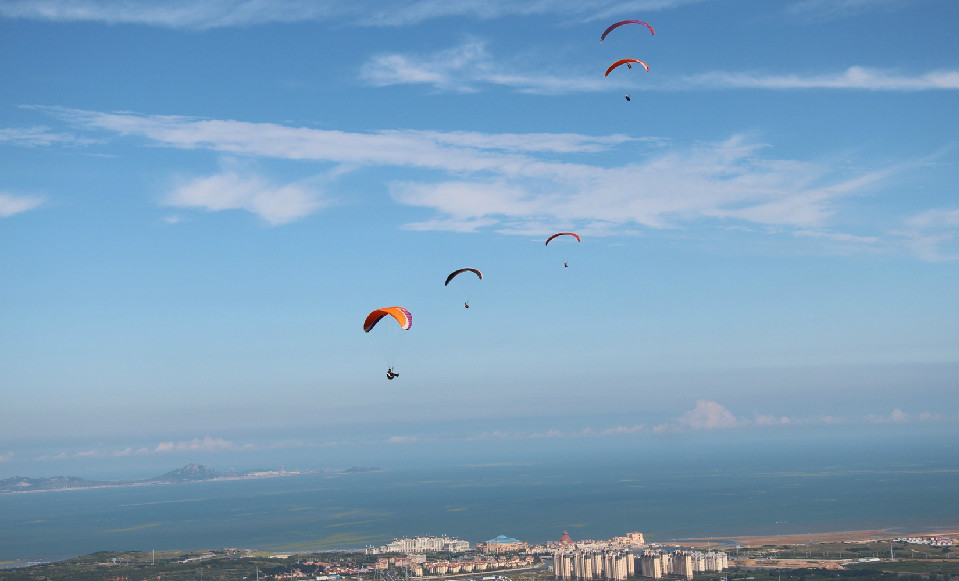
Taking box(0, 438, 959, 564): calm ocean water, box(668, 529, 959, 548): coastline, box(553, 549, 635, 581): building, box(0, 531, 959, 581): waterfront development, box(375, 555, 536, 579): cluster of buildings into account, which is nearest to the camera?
box(553, 549, 635, 581): building

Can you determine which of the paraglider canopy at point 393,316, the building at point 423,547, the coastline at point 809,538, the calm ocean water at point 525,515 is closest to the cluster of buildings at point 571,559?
the building at point 423,547

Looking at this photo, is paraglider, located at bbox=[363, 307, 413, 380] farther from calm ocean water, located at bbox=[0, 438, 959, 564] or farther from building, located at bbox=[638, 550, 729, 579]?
calm ocean water, located at bbox=[0, 438, 959, 564]

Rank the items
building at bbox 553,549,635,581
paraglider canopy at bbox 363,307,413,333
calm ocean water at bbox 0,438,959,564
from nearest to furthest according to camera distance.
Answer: paraglider canopy at bbox 363,307,413,333 → building at bbox 553,549,635,581 → calm ocean water at bbox 0,438,959,564

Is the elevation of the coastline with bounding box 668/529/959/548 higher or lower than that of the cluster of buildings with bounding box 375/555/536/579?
lower

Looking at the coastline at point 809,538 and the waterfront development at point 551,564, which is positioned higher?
the waterfront development at point 551,564

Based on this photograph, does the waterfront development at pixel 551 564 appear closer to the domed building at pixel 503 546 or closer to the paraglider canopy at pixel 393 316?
the domed building at pixel 503 546

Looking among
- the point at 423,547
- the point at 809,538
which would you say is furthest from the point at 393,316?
the point at 809,538

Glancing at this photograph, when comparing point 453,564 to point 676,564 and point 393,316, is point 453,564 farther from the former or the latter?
point 393,316

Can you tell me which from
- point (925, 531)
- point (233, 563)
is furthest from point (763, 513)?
point (233, 563)

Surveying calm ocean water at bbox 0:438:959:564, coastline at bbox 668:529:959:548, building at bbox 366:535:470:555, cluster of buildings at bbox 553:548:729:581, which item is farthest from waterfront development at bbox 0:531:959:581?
calm ocean water at bbox 0:438:959:564
